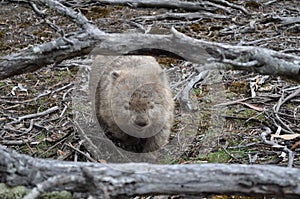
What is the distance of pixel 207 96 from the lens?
17.3 ft

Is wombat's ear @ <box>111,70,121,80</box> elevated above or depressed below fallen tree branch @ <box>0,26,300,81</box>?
below

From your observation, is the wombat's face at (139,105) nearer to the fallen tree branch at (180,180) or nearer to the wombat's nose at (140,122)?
the wombat's nose at (140,122)

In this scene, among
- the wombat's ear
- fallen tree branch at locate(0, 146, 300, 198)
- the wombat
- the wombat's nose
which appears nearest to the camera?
fallen tree branch at locate(0, 146, 300, 198)

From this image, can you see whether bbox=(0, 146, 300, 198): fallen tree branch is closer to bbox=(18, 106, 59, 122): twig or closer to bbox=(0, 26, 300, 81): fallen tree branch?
bbox=(0, 26, 300, 81): fallen tree branch

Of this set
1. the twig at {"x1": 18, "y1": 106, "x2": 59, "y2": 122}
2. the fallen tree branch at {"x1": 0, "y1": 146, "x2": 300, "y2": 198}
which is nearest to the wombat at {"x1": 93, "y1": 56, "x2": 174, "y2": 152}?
the twig at {"x1": 18, "y1": 106, "x2": 59, "y2": 122}

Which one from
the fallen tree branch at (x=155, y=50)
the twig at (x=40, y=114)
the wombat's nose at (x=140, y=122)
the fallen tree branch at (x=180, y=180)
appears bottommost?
the twig at (x=40, y=114)

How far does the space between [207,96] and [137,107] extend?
140 cm

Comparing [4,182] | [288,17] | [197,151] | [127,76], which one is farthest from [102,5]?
[4,182]

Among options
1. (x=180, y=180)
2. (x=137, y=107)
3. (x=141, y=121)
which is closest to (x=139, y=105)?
(x=137, y=107)

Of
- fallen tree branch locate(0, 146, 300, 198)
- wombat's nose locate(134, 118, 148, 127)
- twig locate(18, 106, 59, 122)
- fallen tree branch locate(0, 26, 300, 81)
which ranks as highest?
fallen tree branch locate(0, 26, 300, 81)

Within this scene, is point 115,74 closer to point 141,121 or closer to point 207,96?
point 141,121

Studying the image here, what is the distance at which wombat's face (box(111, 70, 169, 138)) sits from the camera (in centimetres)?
406

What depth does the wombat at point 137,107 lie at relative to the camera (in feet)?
13.5

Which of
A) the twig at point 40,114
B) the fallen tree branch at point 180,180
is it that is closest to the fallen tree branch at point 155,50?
the fallen tree branch at point 180,180
